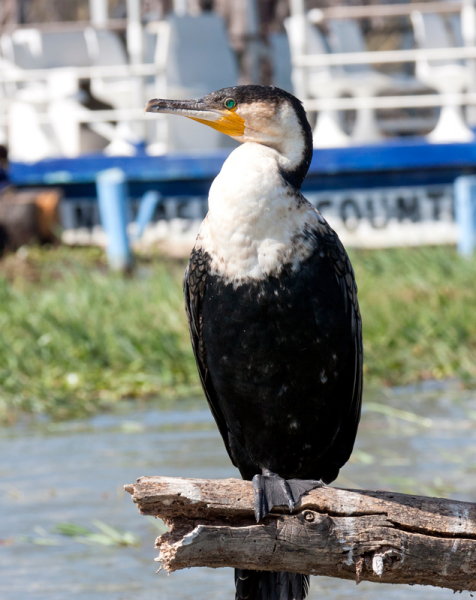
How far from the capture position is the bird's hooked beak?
241 cm

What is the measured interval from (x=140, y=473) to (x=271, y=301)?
1953 mm

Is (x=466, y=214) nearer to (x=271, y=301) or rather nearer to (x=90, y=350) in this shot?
(x=90, y=350)

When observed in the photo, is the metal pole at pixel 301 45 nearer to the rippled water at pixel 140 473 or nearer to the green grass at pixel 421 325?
the green grass at pixel 421 325

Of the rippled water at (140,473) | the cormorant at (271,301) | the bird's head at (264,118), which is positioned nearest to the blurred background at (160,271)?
the rippled water at (140,473)

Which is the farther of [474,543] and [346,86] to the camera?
[346,86]

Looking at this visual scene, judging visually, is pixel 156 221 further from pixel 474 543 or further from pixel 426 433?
pixel 474 543

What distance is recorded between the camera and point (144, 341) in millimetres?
5520

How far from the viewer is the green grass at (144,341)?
5.24 metres

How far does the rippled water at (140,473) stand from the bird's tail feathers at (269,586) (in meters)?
0.66

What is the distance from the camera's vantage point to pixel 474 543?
6.87 feet

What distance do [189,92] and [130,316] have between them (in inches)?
130

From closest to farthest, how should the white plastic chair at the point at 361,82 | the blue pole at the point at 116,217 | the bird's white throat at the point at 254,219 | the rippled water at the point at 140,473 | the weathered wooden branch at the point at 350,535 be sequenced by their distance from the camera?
the weathered wooden branch at the point at 350,535
the bird's white throat at the point at 254,219
the rippled water at the point at 140,473
the blue pole at the point at 116,217
the white plastic chair at the point at 361,82

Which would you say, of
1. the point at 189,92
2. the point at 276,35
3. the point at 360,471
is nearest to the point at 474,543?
the point at 360,471

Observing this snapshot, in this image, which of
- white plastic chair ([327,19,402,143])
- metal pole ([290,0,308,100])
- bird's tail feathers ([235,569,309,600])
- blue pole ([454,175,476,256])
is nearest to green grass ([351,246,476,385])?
blue pole ([454,175,476,256])
